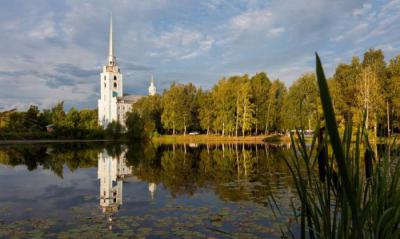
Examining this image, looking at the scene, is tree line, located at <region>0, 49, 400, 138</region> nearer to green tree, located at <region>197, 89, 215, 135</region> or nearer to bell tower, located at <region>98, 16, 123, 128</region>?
green tree, located at <region>197, 89, 215, 135</region>

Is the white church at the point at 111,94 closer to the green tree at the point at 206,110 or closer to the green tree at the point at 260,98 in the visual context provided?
the green tree at the point at 206,110

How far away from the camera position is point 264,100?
6022 centimetres

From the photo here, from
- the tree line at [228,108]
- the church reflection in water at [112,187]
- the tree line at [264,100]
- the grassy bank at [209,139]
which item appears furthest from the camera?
the grassy bank at [209,139]

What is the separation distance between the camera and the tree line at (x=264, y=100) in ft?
131

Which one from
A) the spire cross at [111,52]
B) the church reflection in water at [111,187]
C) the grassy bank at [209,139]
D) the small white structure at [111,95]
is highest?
the spire cross at [111,52]

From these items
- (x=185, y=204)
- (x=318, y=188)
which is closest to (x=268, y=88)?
(x=185, y=204)

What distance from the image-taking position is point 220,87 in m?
61.2

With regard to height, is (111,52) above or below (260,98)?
above

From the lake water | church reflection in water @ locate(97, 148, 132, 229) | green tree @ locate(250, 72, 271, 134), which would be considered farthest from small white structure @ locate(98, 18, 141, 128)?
the lake water

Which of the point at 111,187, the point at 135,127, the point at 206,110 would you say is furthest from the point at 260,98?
the point at 111,187

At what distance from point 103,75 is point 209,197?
3789 inches

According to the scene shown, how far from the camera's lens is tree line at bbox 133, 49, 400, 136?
39969 millimetres

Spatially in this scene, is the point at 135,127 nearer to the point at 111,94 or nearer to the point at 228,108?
the point at 228,108

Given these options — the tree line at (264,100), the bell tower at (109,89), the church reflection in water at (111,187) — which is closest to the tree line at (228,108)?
the tree line at (264,100)
